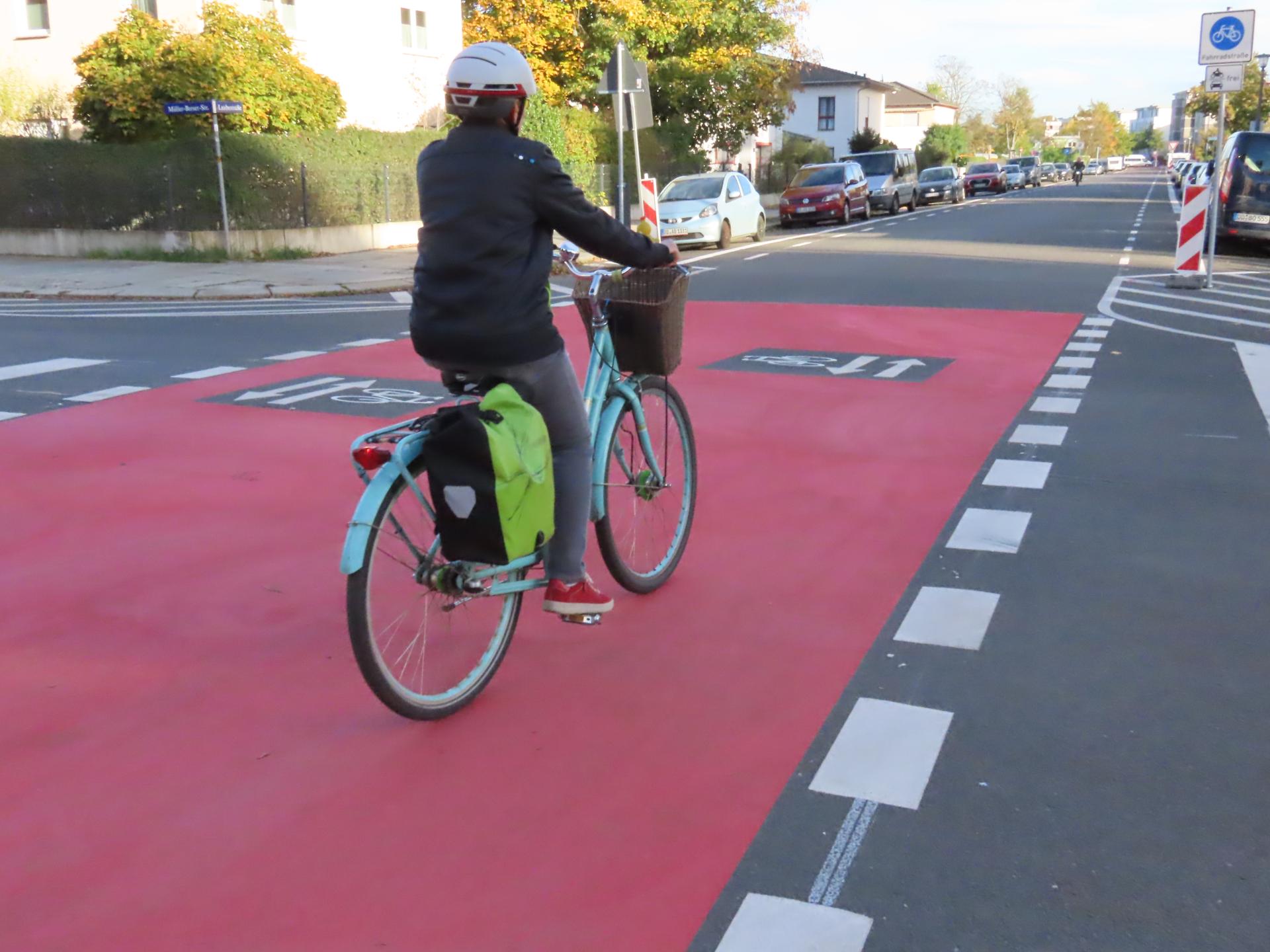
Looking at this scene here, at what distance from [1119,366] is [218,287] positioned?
11.2 m

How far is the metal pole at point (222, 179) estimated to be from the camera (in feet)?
66.3

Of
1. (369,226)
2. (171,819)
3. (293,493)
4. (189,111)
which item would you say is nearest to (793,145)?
(369,226)

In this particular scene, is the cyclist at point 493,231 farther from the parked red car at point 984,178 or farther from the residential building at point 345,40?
the parked red car at point 984,178

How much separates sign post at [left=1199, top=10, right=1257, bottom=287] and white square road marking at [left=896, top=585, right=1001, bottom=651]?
11.9 meters

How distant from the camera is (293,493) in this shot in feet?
21.3

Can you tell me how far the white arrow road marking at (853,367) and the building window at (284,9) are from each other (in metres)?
22.7

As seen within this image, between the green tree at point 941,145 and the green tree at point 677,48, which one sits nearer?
the green tree at point 677,48

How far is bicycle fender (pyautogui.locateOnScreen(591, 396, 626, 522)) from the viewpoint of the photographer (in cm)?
441

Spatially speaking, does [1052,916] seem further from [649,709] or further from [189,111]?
[189,111]

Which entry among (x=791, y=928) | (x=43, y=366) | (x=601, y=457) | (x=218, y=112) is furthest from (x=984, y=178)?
(x=791, y=928)

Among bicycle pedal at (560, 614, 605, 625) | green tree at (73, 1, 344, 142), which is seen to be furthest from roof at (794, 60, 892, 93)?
bicycle pedal at (560, 614, 605, 625)

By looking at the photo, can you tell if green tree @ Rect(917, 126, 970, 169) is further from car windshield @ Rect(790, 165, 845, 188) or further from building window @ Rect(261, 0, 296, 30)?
building window @ Rect(261, 0, 296, 30)

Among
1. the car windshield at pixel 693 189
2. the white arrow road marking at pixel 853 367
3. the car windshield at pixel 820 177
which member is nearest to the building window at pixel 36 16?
the car windshield at pixel 693 189

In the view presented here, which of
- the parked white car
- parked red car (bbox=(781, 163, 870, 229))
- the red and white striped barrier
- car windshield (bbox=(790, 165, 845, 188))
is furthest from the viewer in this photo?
car windshield (bbox=(790, 165, 845, 188))
